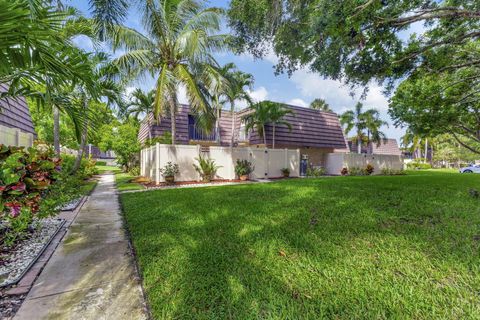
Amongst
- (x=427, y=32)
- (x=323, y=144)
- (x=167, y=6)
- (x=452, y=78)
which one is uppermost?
(x=167, y=6)

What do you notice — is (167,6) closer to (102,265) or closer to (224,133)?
(224,133)

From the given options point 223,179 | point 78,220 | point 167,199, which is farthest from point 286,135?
point 78,220

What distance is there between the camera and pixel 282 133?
1823cm

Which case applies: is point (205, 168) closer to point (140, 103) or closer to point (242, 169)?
point (242, 169)

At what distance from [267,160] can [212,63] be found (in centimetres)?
676

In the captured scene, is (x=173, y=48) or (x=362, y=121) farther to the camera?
(x=362, y=121)

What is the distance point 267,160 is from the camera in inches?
572

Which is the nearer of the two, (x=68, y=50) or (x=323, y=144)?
(x=68, y=50)

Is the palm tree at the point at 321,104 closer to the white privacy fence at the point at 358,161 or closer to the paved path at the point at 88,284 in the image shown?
the white privacy fence at the point at 358,161

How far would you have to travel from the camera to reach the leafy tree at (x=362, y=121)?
23.3 meters

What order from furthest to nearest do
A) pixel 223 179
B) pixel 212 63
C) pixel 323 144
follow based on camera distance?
pixel 323 144 < pixel 223 179 < pixel 212 63

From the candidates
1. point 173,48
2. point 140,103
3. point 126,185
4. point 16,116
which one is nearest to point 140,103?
point 140,103

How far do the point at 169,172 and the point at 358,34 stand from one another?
31.5 ft

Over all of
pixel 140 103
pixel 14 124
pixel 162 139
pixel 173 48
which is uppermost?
pixel 173 48
